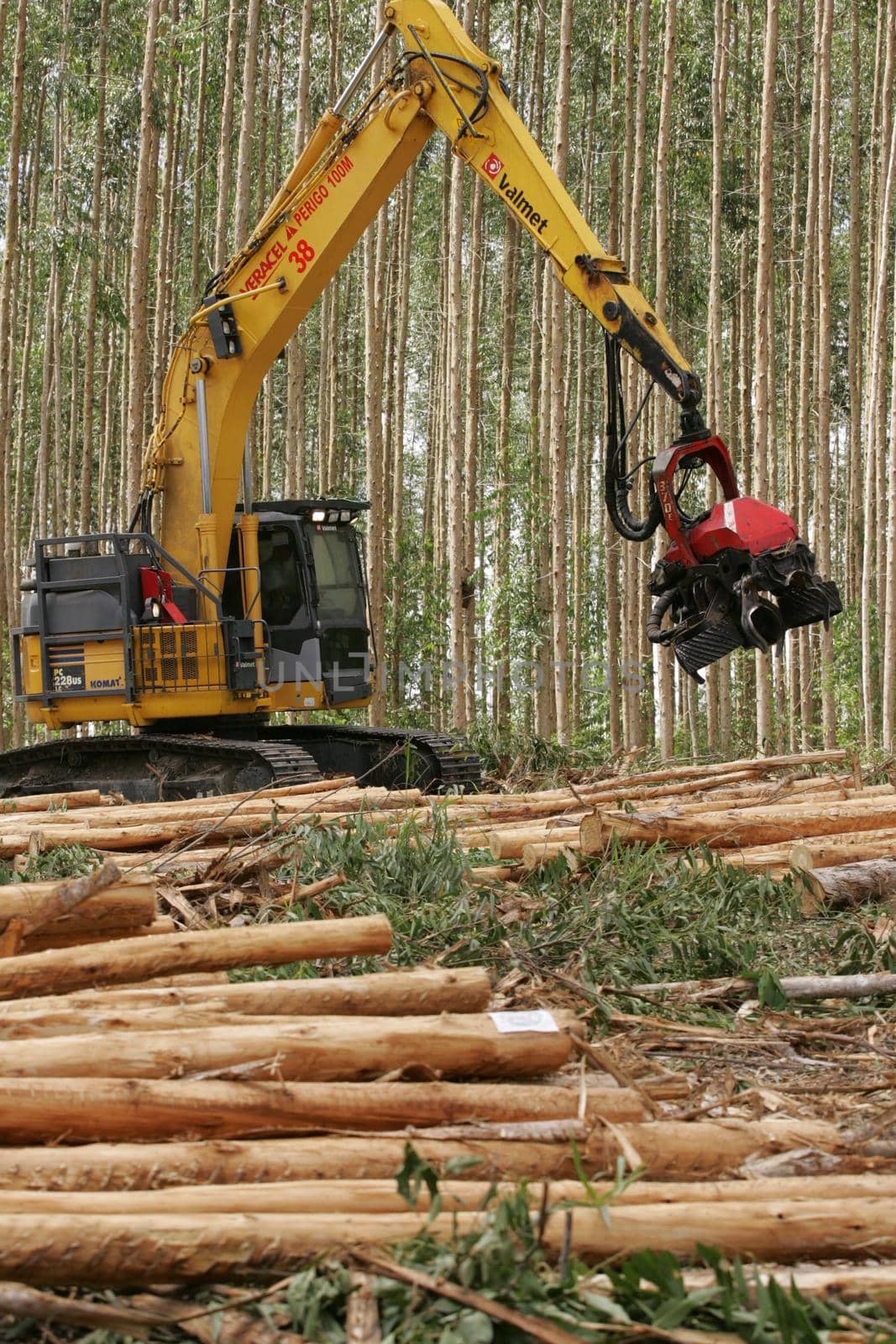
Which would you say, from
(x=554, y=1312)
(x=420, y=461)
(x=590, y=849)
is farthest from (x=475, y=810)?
(x=420, y=461)

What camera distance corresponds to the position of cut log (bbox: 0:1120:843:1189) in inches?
118

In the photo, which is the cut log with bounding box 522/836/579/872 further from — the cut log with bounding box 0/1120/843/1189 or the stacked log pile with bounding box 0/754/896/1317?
the cut log with bounding box 0/1120/843/1189

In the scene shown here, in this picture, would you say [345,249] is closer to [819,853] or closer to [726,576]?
[726,576]


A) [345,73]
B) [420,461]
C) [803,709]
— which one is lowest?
[803,709]

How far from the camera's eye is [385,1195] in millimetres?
2979

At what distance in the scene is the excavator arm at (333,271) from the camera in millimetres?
8078

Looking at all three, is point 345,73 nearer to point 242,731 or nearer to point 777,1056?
point 242,731

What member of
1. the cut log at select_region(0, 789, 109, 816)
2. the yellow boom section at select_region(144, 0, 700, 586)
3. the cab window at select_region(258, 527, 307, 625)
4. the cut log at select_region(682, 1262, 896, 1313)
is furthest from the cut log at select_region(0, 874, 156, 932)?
the cab window at select_region(258, 527, 307, 625)

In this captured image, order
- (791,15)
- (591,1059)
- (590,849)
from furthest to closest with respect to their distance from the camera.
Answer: (791,15) < (590,849) < (591,1059)

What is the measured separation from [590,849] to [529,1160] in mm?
3294

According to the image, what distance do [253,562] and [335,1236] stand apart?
7858mm

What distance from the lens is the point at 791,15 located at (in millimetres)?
22531

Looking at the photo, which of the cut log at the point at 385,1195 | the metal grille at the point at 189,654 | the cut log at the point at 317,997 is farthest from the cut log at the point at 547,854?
the metal grille at the point at 189,654

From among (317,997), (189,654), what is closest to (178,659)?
(189,654)
